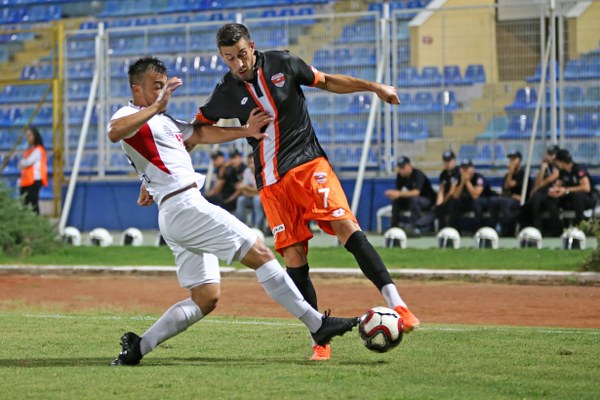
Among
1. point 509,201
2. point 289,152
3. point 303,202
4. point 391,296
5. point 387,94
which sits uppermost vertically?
point 387,94

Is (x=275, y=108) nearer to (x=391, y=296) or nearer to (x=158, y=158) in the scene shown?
(x=158, y=158)

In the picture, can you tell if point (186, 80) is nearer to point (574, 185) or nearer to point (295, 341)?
point (574, 185)

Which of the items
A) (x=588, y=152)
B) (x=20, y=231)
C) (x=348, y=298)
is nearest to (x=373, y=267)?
(x=348, y=298)

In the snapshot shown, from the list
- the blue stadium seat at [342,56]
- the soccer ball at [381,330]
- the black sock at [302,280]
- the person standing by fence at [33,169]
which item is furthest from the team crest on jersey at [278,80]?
the person standing by fence at [33,169]

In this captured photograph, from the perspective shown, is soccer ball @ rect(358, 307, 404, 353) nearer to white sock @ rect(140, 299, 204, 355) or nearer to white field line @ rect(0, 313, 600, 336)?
white sock @ rect(140, 299, 204, 355)

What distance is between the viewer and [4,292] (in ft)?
52.5

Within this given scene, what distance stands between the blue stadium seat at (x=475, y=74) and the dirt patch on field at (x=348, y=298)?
7.40 m

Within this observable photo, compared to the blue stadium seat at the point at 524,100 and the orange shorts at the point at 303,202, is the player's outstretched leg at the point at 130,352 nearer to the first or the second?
the orange shorts at the point at 303,202

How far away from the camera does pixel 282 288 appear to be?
26.0 ft

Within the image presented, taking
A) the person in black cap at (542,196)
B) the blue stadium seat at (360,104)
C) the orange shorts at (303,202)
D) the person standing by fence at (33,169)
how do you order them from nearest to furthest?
the orange shorts at (303,202), the person in black cap at (542,196), the blue stadium seat at (360,104), the person standing by fence at (33,169)

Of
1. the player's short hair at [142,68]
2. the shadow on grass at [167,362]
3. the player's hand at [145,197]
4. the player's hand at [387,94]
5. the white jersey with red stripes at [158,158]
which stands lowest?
the shadow on grass at [167,362]

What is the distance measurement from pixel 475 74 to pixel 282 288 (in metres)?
15.8

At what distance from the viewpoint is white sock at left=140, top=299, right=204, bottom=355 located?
313 inches

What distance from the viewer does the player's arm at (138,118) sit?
7.51 m
